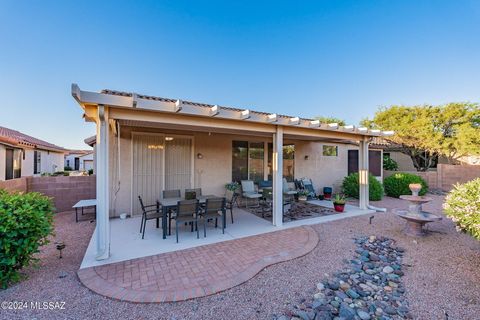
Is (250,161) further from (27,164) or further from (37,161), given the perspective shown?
(37,161)

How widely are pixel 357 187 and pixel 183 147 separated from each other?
8.43m

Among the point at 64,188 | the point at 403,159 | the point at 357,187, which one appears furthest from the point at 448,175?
the point at 64,188

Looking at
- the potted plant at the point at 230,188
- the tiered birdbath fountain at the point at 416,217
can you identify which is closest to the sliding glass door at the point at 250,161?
the potted plant at the point at 230,188

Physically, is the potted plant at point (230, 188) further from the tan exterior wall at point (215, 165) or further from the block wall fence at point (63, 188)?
the block wall fence at point (63, 188)

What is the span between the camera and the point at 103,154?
12.3 feet

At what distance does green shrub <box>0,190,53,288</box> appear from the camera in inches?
109

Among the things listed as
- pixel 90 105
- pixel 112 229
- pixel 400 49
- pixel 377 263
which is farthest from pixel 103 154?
pixel 400 49

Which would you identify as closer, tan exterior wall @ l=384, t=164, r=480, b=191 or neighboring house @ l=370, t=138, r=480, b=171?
tan exterior wall @ l=384, t=164, r=480, b=191

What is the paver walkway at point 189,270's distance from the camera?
2.84m

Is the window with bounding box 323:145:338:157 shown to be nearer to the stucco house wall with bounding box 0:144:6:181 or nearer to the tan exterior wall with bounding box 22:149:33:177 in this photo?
the stucco house wall with bounding box 0:144:6:181

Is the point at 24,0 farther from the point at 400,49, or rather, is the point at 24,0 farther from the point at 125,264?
the point at 400,49

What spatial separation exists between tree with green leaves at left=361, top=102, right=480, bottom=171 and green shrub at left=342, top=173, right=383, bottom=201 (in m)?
6.98

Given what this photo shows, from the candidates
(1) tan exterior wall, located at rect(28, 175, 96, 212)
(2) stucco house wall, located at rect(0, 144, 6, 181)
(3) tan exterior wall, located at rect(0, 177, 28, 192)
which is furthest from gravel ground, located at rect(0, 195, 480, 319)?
(2) stucco house wall, located at rect(0, 144, 6, 181)

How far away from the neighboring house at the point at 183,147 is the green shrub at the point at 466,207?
336 centimetres
